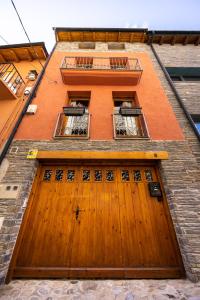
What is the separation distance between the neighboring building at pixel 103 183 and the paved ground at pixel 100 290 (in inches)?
8.5

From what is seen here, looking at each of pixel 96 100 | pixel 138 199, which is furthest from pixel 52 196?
pixel 96 100

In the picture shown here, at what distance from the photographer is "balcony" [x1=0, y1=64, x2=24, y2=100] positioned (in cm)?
702

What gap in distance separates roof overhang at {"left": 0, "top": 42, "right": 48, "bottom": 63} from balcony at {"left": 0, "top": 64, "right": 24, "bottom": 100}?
6.16 ft

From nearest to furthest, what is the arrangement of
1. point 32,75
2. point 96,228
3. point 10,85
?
point 96,228
point 10,85
point 32,75

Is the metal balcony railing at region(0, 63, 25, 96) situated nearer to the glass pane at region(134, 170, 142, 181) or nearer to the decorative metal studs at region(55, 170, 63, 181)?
the decorative metal studs at region(55, 170, 63, 181)

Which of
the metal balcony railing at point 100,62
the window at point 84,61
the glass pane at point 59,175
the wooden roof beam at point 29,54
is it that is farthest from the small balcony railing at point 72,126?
the wooden roof beam at point 29,54

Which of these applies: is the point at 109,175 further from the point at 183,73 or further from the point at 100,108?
the point at 183,73

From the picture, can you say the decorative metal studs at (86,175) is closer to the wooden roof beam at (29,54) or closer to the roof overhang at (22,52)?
the roof overhang at (22,52)

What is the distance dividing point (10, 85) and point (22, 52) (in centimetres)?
321

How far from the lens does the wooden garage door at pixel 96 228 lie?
3.50m

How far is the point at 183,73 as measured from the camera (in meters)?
8.31

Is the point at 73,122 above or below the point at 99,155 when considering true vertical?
above

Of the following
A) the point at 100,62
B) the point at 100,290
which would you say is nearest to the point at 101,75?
the point at 100,62

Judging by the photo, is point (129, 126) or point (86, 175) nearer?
point (86, 175)
